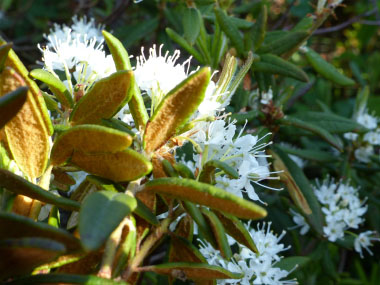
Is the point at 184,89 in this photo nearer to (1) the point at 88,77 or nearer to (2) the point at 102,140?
(2) the point at 102,140

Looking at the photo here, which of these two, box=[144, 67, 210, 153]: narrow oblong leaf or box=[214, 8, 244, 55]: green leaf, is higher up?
box=[214, 8, 244, 55]: green leaf

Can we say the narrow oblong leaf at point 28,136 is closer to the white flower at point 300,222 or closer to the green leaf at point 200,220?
the green leaf at point 200,220

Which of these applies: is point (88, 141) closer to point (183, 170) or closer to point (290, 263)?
point (183, 170)

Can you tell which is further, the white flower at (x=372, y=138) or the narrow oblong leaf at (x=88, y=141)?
the white flower at (x=372, y=138)

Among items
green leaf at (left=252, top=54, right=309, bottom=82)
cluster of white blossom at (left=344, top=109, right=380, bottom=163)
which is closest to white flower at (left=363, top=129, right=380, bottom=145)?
cluster of white blossom at (left=344, top=109, right=380, bottom=163)

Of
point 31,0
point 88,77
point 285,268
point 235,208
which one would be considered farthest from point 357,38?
point 235,208

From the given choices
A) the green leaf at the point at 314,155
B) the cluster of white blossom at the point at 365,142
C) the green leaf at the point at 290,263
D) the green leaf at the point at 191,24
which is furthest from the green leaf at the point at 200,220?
the cluster of white blossom at the point at 365,142

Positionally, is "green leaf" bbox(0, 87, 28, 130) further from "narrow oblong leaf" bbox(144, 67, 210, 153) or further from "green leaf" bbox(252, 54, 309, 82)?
"green leaf" bbox(252, 54, 309, 82)
